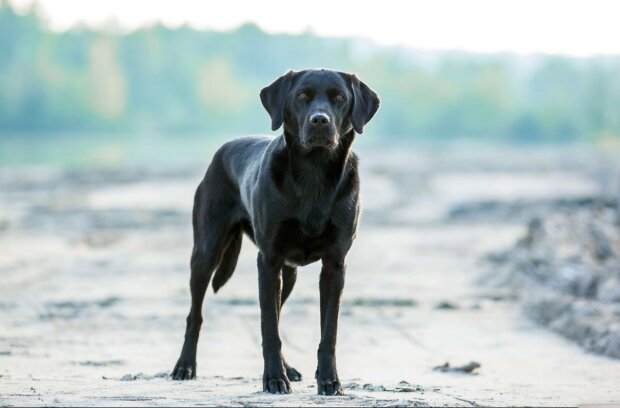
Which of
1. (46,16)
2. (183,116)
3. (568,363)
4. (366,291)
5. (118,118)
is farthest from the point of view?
(46,16)

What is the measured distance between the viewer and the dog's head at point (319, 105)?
22.9ft

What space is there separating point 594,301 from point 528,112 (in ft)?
312

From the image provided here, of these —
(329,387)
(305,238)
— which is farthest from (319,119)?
(329,387)

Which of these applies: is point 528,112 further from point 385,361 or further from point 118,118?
point 385,361

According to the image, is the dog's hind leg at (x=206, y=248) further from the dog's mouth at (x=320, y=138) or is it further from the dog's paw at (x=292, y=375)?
the dog's mouth at (x=320, y=138)

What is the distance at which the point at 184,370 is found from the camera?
8039 mm

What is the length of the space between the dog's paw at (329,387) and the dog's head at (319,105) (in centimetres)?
129

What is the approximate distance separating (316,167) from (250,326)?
4456 mm

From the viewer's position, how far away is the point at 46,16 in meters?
123

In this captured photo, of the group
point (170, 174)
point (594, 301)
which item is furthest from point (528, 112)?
point (594, 301)

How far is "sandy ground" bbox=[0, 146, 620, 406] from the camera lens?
7.20 m

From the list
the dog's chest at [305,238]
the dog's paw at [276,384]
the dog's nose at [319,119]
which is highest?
the dog's nose at [319,119]

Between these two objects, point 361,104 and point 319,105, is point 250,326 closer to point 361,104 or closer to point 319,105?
point 361,104

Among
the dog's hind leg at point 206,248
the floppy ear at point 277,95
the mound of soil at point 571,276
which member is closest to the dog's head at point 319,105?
the floppy ear at point 277,95
